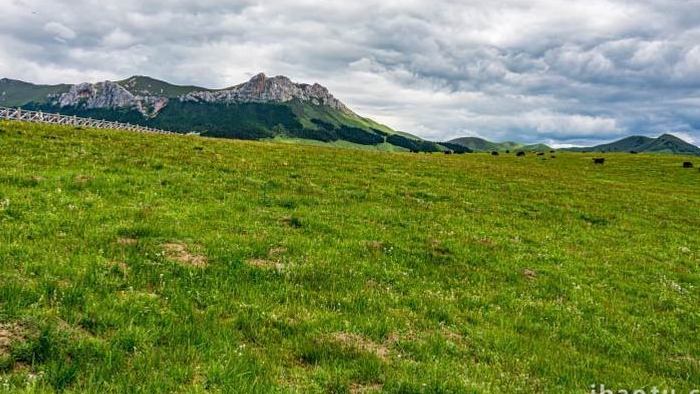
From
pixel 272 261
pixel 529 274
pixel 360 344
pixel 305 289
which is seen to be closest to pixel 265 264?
pixel 272 261

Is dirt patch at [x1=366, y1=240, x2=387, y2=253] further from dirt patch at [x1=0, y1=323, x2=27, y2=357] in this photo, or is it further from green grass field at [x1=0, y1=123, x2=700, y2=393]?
dirt patch at [x1=0, y1=323, x2=27, y2=357]

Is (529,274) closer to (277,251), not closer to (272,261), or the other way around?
(277,251)

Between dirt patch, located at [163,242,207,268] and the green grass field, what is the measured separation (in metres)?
0.10

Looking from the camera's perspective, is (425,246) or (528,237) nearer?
(425,246)

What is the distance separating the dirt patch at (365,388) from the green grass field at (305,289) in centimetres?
6

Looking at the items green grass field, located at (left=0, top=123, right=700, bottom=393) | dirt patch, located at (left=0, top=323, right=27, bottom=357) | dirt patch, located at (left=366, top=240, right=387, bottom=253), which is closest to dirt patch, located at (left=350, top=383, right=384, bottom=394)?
green grass field, located at (left=0, top=123, right=700, bottom=393)

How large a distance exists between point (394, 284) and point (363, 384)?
631 centimetres

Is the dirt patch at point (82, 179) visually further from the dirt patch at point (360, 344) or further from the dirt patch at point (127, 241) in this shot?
the dirt patch at point (360, 344)

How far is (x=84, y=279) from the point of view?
37.4ft

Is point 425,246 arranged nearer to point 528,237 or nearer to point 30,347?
point 528,237

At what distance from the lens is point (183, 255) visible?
14.7 meters

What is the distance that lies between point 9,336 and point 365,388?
20.6 ft

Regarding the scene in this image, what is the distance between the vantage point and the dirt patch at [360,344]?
33.6ft

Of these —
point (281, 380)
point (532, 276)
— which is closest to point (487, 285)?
point (532, 276)
